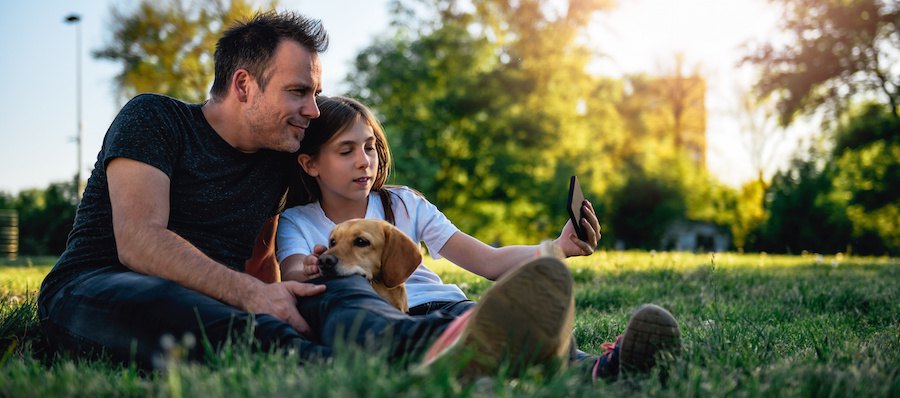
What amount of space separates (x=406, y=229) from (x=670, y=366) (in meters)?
1.93

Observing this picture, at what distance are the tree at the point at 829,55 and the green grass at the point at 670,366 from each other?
1696cm

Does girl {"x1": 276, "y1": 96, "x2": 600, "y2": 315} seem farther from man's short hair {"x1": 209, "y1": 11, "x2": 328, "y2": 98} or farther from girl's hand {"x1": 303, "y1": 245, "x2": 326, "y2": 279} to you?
man's short hair {"x1": 209, "y1": 11, "x2": 328, "y2": 98}

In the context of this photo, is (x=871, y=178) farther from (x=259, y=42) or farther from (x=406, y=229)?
(x=259, y=42)

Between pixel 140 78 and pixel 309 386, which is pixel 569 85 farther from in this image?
pixel 309 386

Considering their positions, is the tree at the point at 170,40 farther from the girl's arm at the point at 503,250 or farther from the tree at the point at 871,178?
the girl's arm at the point at 503,250

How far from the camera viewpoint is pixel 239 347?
2.63 meters

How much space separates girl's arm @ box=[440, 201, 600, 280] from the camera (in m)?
3.63

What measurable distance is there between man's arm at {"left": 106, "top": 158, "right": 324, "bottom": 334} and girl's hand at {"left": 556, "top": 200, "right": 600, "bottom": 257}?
52.5 inches

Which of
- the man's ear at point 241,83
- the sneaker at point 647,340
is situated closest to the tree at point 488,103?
the man's ear at point 241,83

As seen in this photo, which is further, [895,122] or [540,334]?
[895,122]

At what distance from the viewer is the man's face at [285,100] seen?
3760 mm

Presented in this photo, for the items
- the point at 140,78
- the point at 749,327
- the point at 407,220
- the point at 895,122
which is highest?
the point at 140,78

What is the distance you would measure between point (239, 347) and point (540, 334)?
1118mm

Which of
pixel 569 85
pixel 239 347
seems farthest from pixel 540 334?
pixel 569 85
